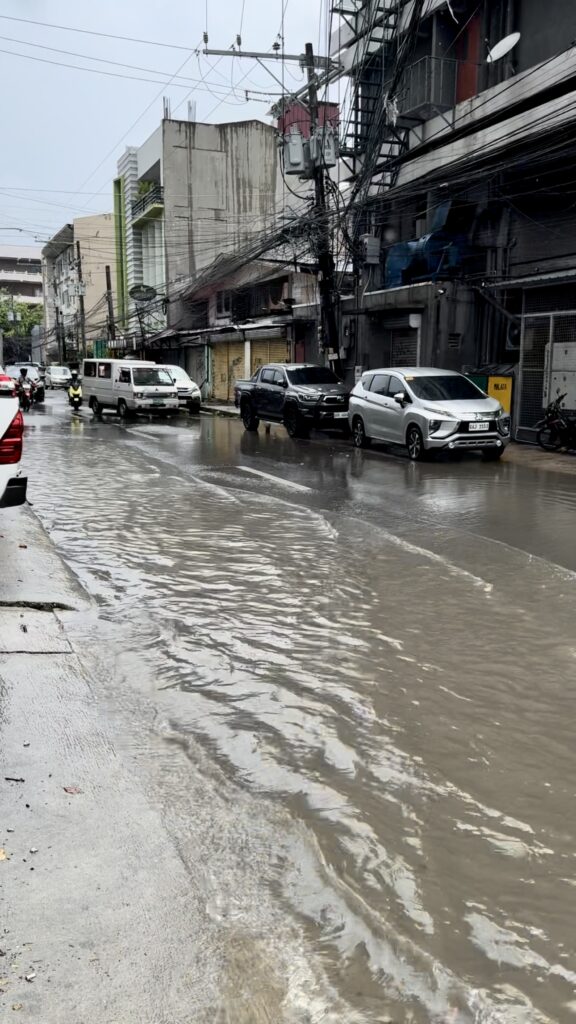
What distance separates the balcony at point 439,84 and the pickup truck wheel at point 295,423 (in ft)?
31.2

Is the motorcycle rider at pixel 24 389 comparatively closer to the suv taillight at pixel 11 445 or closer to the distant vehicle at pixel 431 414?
the distant vehicle at pixel 431 414

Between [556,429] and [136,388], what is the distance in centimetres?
1562

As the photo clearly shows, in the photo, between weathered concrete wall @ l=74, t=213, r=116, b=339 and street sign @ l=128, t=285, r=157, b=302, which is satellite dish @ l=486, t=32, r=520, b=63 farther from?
weathered concrete wall @ l=74, t=213, r=116, b=339

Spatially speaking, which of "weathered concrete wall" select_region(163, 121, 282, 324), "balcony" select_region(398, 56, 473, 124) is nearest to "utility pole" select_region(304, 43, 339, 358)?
"balcony" select_region(398, 56, 473, 124)

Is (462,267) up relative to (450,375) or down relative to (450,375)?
up

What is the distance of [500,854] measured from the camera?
3.16 m

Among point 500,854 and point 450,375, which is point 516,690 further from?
point 450,375

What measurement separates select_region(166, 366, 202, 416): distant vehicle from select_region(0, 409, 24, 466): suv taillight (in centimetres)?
2351

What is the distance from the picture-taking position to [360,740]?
4.09m

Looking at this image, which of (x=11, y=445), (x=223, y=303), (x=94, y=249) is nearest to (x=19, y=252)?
(x=94, y=249)

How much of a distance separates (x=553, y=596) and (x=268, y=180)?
46921mm

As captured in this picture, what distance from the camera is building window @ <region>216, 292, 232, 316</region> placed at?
1575 inches

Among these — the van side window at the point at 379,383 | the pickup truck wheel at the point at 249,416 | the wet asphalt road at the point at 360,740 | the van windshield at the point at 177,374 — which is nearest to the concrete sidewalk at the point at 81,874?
the wet asphalt road at the point at 360,740

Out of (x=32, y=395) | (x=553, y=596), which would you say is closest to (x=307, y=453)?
(x=553, y=596)
